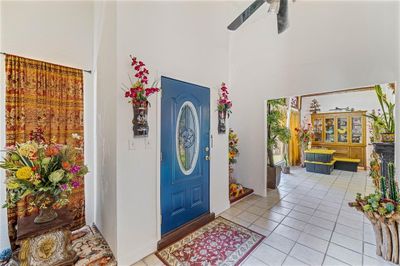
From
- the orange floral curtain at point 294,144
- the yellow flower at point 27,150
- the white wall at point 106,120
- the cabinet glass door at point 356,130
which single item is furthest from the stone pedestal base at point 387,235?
the cabinet glass door at point 356,130

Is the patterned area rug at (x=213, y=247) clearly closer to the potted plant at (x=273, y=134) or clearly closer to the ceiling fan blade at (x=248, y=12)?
the potted plant at (x=273, y=134)

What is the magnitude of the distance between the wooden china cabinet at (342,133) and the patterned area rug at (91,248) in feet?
24.2

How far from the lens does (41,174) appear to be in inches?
59.6

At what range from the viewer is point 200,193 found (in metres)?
2.63

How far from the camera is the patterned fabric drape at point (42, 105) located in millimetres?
2031

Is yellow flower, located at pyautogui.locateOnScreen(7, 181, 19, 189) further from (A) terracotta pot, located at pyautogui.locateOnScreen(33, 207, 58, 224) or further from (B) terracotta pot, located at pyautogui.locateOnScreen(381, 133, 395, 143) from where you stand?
(B) terracotta pot, located at pyautogui.locateOnScreen(381, 133, 395, 143)

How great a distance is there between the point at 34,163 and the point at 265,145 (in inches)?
141

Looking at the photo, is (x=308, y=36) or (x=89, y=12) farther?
(x=308, y=36)

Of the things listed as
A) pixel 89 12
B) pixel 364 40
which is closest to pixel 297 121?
pixel 364 40

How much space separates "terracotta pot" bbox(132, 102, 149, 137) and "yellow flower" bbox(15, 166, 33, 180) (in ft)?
2.90

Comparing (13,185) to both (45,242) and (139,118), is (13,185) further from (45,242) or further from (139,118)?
(139,118)

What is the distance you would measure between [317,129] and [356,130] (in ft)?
3.71

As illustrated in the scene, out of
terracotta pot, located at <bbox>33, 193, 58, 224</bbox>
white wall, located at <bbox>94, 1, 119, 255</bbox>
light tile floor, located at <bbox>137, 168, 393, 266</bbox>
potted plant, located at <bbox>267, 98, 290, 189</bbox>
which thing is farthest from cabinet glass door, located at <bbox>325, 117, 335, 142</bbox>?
terracotta pot, located at <bbox>33, 193, 58, 224</bbox>

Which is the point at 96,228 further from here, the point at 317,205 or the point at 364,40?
the point at 364,40
